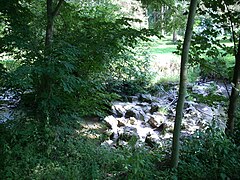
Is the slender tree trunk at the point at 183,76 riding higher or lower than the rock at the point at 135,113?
higher

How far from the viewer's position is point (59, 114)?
3.59 m

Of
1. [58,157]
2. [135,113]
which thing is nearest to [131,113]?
[135,113]

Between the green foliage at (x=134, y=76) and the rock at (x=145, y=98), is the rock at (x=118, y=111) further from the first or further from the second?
the rock at (x=145, y=98)

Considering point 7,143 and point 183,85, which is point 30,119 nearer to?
point 7,143

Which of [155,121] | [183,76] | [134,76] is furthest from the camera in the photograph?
[134,76]

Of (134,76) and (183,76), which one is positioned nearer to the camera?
(183,76)

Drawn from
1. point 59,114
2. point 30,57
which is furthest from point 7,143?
point 30,57

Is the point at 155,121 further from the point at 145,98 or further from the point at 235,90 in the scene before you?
the point at 235,90

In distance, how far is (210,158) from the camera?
9.78ft

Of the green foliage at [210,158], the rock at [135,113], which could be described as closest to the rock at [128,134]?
the rock at [135,113]

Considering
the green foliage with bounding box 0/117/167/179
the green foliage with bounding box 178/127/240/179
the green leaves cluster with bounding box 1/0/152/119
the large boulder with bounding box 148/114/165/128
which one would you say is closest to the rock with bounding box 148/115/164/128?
the large boulder with bounding box 148/114/165/128

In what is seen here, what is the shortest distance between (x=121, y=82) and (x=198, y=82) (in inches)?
154

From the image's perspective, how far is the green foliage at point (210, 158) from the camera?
271 cm

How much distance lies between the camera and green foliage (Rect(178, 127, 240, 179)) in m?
2.71
